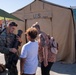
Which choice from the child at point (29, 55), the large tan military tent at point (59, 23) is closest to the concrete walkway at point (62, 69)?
the large tan military tent at point (59, 23)

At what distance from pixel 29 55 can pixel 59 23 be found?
6465mm

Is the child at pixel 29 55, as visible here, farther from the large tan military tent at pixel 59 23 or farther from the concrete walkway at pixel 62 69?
the large tan military tent at pixel 59 23

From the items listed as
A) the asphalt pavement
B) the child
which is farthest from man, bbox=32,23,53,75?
the asphalt pavement

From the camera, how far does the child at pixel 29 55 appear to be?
388 cm

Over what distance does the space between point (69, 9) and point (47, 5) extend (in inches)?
48.1

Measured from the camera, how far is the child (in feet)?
12.7

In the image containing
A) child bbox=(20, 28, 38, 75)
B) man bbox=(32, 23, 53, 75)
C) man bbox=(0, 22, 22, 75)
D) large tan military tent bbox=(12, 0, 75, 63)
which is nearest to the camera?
child bbox=(20, 28, 38, 75)

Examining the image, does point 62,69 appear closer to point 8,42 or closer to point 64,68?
point 64,68

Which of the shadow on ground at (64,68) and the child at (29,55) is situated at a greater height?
the child at (29,55)

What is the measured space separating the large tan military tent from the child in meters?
6.21

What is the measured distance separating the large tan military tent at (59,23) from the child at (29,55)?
6.21 meters

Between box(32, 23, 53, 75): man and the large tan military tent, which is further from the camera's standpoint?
the large tan military tent

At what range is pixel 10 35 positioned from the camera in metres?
5.05

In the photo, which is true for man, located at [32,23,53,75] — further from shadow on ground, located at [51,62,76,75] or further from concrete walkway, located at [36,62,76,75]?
shadow on ground, located at [51,62,76,75]
